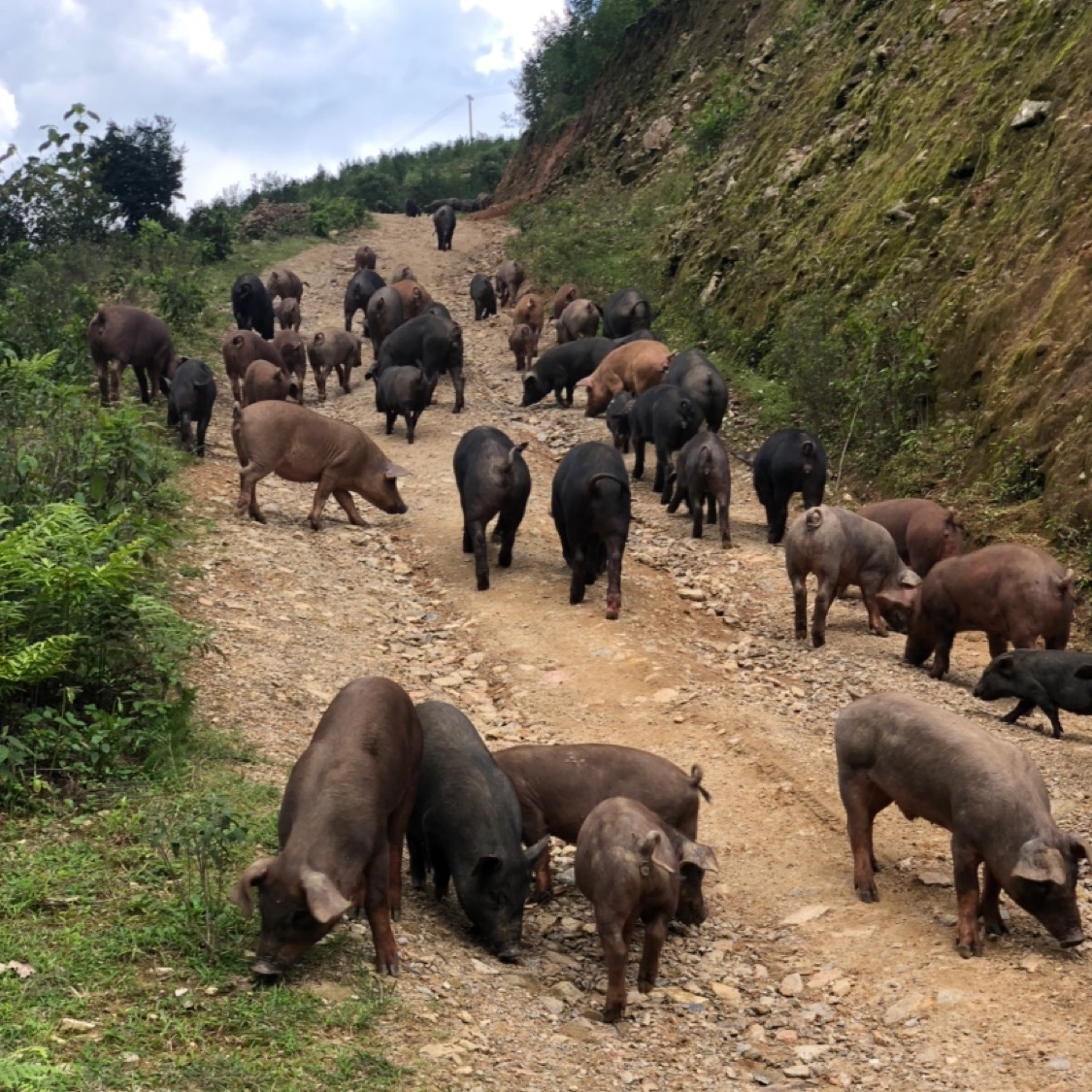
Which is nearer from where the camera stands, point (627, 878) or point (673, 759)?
point (627, 878)

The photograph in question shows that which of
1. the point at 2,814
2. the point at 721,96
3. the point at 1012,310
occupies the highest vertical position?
the point at 721,96

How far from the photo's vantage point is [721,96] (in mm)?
30328

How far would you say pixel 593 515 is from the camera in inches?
442

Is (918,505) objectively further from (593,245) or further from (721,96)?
(721,96)

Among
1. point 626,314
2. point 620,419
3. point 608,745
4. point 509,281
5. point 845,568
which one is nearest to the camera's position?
point 608,745

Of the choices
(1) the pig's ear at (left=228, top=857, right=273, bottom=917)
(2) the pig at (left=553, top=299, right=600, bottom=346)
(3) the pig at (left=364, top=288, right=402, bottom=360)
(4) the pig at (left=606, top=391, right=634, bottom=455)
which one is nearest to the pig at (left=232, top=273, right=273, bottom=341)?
(3) the pig at (left=364, top=288, right=402, bottom=360)

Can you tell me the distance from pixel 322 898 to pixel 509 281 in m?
22.3

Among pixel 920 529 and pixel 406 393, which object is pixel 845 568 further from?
pixel 406 393

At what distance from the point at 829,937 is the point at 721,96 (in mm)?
26557

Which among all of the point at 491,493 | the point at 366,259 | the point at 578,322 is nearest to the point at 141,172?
the point at 366,259

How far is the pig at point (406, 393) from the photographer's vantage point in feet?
54.4

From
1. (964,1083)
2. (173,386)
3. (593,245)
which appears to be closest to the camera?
(964,1083)

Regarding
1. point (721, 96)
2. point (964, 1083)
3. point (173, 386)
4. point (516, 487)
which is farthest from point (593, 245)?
point (964, 1083)

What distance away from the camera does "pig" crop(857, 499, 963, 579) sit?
37.9 ft
